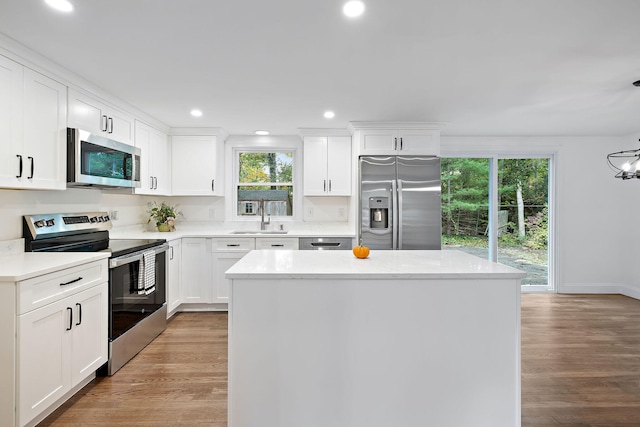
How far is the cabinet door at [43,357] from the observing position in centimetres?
178

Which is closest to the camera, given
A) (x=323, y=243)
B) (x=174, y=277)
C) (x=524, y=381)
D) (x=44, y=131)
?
(x=44, y=131)

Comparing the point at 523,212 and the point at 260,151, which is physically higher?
the point at 260,151

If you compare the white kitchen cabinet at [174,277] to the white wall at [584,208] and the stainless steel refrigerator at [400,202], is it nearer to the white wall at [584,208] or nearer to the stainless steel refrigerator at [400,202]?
the stainless steel refrigerator at [400,202]

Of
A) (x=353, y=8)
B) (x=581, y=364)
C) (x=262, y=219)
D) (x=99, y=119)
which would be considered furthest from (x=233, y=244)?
(x=581, y=364)

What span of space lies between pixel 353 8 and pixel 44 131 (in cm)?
218

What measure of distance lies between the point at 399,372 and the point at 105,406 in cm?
182

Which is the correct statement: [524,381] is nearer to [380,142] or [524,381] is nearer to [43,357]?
[380,142]

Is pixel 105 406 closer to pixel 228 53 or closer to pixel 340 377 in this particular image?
pixel 340 377

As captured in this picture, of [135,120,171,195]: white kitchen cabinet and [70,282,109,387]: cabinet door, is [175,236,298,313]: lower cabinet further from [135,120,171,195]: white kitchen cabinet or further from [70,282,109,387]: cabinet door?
[70,282,109,387]: cabinet door

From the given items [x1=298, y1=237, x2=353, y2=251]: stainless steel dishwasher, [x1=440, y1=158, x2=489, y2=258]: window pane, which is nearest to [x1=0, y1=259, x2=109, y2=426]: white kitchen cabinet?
[x1=298, y1=237, x2=353, y2=251]: stainless steel dishwasher

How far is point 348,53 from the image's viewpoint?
2.30 m

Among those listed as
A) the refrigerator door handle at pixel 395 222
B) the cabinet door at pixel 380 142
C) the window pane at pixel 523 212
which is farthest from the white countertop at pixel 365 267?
the window pane at pixel 523 212

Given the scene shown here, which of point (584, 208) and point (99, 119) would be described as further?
point (584, 208)

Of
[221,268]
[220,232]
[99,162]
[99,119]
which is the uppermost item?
[99,119]
